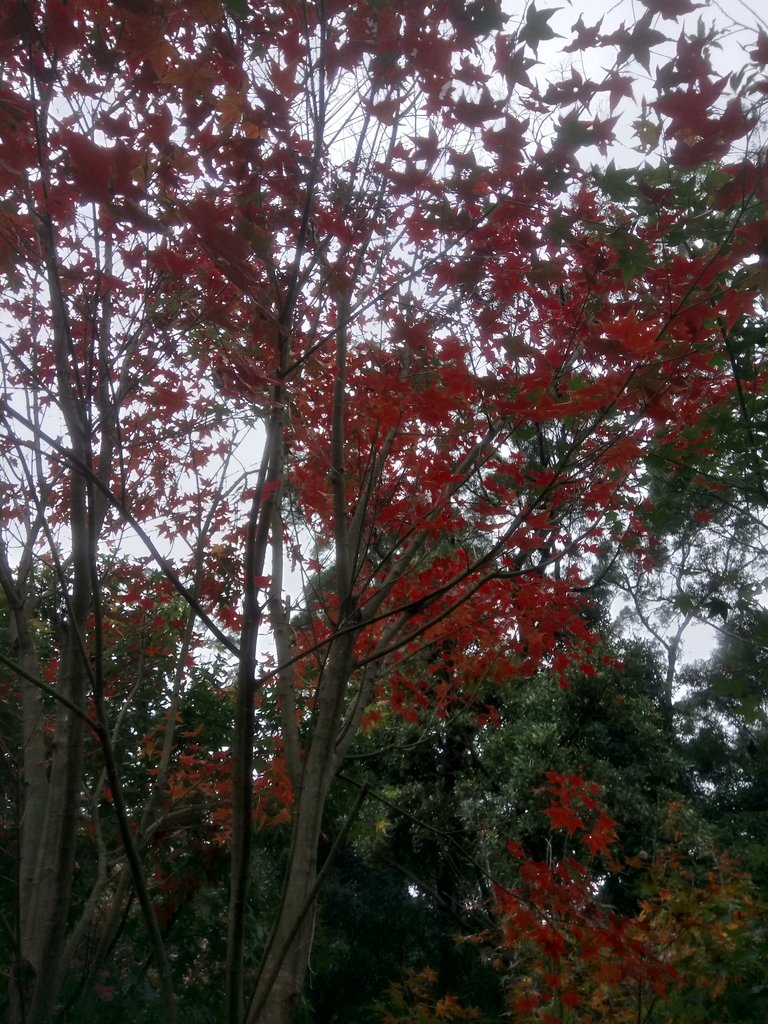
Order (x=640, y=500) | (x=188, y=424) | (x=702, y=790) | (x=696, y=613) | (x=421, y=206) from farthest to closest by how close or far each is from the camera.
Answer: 1. (x=702, y=790)
2. (x=640, y=500)
3. (x=696, y=613)
4. (x=188, y=424)
5. (x=421, y=206)

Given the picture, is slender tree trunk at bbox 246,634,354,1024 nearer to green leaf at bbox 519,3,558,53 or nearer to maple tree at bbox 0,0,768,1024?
maple tree at bbox 0,0,768,1024

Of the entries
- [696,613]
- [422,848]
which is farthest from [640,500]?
[422,848]

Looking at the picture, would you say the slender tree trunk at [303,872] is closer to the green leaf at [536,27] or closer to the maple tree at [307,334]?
the maple tree at [307,334]

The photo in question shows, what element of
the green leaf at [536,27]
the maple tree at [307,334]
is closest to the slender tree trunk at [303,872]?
the maple tree at [307,334]

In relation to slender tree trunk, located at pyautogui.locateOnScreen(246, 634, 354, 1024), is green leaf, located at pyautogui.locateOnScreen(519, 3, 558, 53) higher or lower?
higher

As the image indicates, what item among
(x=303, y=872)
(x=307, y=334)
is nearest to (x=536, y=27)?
(x=307, y=334)

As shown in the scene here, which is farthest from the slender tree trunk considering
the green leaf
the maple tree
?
the green leaf

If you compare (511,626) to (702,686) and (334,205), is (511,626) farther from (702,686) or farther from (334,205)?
(702,686)

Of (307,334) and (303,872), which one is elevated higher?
(307,334)

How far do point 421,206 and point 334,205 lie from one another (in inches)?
12.3

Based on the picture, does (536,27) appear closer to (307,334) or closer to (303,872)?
(307,334)

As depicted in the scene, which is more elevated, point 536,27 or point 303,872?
point 536,27

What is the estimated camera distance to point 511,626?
4.41 metres

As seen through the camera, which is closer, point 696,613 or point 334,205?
point 334,205
